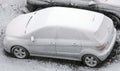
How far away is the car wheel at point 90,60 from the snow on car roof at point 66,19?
0.89 m

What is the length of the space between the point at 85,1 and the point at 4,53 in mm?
3787

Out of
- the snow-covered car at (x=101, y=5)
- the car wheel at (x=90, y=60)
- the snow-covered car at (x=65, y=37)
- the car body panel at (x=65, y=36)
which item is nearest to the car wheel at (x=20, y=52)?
the snow-covered car at (x=65, y=37)

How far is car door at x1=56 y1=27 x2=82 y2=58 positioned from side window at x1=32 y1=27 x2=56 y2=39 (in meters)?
0.17

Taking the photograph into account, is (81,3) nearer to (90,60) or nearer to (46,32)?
(46,32)

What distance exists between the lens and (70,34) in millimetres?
9273

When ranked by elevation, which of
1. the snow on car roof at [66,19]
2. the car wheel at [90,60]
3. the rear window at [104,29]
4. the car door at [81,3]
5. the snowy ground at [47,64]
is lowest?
the snowy ground at [47,64]

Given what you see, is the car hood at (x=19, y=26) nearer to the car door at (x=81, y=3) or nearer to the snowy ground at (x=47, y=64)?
the snowy ground at (x=47, y=64)

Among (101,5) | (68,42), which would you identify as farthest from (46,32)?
(101,5)

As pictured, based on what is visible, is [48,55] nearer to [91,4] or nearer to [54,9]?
[54,9]

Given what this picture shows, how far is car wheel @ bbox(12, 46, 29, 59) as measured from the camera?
9.79 m

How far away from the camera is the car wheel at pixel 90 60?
9.36m

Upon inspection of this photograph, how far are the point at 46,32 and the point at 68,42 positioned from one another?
0.79 meters

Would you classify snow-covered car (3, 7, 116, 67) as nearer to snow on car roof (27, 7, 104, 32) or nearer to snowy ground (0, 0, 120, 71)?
snow on car roof (27, 7, 104, 32)

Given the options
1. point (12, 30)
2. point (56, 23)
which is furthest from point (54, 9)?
point (12, 30)
